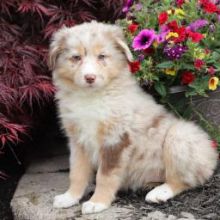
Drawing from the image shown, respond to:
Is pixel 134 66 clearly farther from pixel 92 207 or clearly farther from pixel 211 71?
pixel 92 207

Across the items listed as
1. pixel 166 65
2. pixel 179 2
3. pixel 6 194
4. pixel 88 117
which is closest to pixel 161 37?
pixel 166 65

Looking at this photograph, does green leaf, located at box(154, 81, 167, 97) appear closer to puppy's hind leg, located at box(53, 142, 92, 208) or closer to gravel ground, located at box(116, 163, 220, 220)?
gravel ground, located at box(116, 163, 220, 220)

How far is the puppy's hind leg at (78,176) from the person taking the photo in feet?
14.8

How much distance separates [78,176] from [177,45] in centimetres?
140

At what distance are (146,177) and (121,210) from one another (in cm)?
38

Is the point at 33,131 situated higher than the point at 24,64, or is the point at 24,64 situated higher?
the point at 24,64

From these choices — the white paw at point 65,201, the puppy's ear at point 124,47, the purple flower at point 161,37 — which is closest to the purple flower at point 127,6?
the purple flower at point 161,37

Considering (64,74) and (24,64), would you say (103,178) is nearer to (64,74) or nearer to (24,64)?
(64,74)

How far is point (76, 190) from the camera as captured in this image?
4.52m

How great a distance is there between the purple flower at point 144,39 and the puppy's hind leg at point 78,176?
3.45ft

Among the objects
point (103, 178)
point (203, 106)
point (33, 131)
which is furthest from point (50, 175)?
point (203, 106)

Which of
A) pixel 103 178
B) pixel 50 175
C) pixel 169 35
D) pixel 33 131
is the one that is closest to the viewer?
pixel 103 178

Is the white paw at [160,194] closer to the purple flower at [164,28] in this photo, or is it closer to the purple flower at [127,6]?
the purple flower at [164,28]

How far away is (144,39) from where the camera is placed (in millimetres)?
4910
